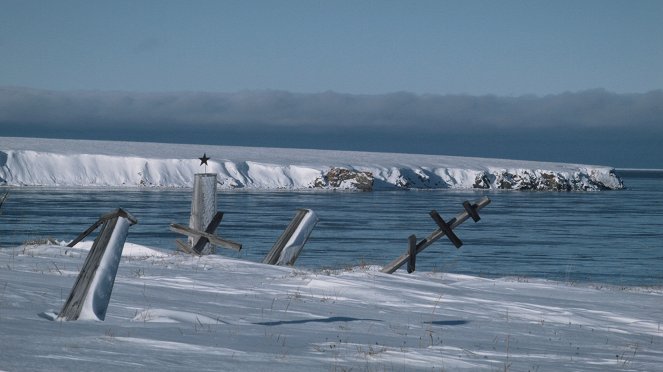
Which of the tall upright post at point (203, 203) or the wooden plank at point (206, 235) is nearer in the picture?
the wooden plank at point (206, 235)

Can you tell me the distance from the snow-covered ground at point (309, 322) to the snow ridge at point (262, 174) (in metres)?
52.2

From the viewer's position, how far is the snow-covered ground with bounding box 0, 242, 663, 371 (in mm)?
4719

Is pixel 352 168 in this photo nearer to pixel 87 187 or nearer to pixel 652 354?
pixel 87 187

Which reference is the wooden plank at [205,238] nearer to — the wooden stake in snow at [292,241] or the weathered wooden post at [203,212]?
the weathered wooden post at [203,212]

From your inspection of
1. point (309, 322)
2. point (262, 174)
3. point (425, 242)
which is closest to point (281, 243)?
point (425, 242)

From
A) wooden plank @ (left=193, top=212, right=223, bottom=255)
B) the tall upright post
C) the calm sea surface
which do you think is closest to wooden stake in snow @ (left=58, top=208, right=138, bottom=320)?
wooden plank @ (left=193, top=212, right=223, bottom=255)

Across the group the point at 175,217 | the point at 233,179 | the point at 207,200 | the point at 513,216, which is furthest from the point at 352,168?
the point at 207,200

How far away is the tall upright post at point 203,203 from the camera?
11742 millimetres

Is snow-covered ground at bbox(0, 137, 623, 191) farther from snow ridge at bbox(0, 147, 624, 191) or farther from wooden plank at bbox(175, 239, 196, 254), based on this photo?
wooden plank at bbox(175, 239, 196, 254)

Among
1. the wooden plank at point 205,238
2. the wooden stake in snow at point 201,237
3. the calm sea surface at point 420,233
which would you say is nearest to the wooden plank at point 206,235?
the wooden stake in snow at point 201,237

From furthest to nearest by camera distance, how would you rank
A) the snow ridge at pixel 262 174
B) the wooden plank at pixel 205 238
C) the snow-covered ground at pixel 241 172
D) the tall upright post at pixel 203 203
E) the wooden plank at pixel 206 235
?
the snow-covered ground at pixel 241 172, the snow ridge at pixel 262 174, the tall upright post at pixel 203 203, the wooden plank at pixel 205 238, the wooden plank at pixel 206 235

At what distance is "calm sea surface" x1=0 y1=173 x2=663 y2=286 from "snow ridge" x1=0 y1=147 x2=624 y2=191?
1806 cm

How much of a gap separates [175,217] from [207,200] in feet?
62.0

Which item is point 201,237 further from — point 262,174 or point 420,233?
point 262,174
